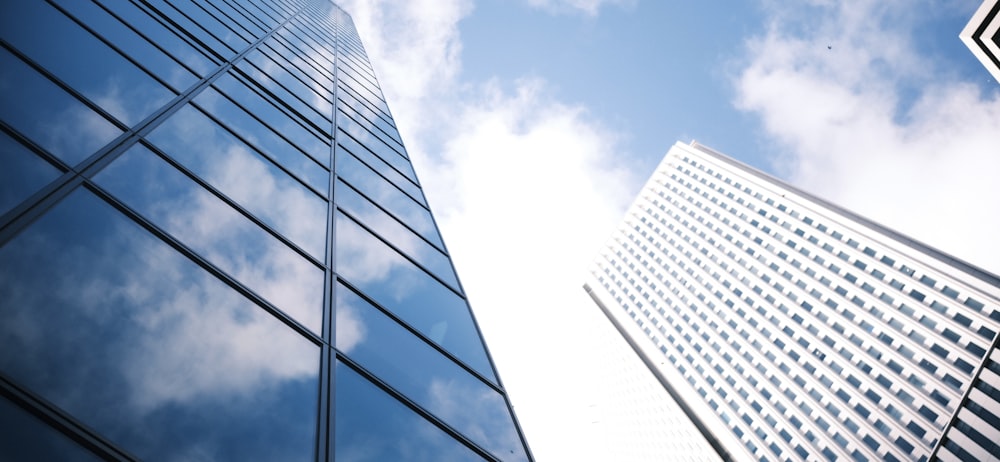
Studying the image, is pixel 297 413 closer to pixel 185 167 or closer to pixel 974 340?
pixel 185 167

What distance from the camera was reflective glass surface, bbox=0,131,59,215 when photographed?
279 centimetres

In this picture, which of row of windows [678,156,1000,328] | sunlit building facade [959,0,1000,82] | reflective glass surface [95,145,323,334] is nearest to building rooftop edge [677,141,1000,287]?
row of windows [678,156,1000,328]

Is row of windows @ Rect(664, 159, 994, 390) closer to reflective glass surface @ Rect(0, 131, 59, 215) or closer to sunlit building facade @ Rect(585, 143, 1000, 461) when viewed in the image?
sunlit building facade @ Rect(585, 143, 1000, 461)

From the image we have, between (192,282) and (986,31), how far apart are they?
113ft

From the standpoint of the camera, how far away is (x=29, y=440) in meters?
2.10

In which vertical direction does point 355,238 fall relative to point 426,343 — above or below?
above

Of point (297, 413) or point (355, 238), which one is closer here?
point (297, 413)

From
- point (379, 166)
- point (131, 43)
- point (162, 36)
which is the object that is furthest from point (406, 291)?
point (162, 36)

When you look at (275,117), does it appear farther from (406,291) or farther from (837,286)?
(837,286)

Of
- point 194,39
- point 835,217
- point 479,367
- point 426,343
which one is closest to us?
point 426,343

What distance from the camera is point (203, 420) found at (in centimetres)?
276

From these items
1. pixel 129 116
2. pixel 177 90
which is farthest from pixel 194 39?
pixel 129 116

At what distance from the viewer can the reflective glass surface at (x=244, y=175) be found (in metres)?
4.80

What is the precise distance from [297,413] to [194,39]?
6.57 meters
